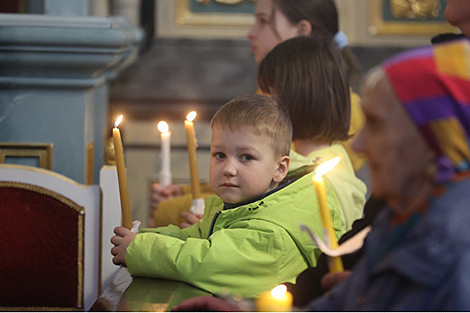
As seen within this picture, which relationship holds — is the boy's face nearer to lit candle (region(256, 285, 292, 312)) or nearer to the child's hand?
the child's hand

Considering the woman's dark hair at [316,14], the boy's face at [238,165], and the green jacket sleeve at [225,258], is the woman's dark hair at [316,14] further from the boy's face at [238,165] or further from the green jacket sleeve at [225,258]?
the green jacket sleeve at [225,258]

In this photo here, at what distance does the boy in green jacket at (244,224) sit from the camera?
148 cm

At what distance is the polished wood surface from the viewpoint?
4.04ft

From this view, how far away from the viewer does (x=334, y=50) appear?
222 centimetres

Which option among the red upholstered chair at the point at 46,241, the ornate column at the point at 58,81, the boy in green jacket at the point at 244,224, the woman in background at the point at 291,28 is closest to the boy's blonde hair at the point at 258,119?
the boy in green jacket at the point at 244,224

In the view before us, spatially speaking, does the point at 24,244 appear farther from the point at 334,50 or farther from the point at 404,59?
the point at 404,59

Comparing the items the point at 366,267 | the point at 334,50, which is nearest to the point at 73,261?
the point at 334,50

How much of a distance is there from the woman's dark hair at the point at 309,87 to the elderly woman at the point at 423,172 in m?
1.24

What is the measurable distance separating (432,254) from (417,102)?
15 cm

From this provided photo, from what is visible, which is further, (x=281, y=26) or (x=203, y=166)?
(x=203, y=166)

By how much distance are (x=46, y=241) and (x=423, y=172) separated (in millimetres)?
1302

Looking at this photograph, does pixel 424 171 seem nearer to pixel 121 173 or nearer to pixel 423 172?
pixel 423 172

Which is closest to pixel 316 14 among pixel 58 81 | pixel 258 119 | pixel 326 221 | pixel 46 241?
pixel 58 81

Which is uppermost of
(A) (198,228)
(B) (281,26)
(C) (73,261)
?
(B) (281,26)
